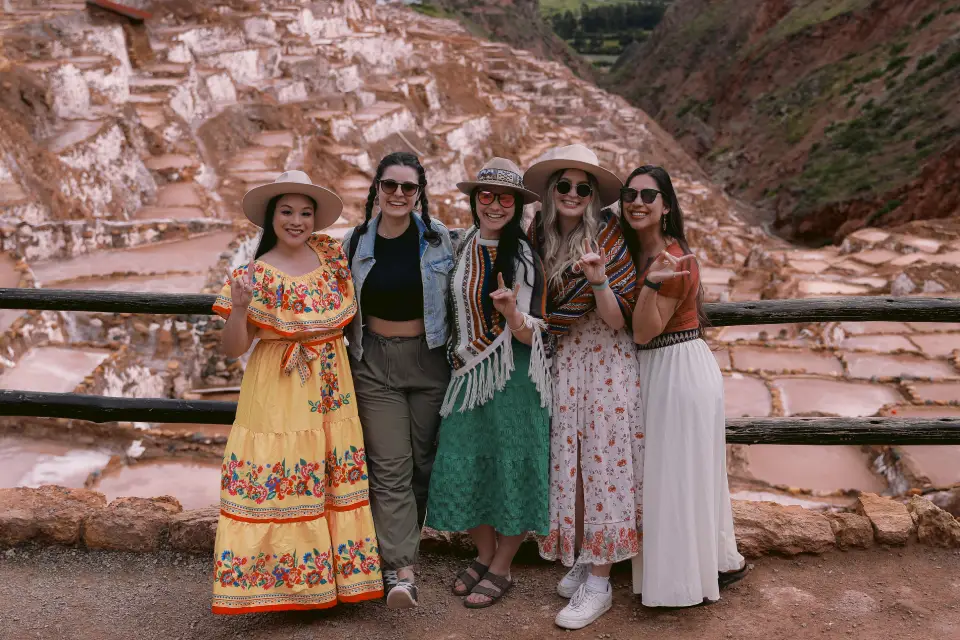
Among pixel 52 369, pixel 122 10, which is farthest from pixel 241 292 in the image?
pixel 122 10

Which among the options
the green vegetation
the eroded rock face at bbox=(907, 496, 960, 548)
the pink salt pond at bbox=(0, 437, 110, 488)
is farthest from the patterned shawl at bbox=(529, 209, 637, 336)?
the green vegetation

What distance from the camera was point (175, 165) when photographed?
23.0m

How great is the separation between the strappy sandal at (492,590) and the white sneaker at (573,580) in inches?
9.6

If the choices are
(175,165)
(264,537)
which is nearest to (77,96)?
(175,165)

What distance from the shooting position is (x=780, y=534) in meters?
4.02

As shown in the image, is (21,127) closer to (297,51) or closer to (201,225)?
(201,225)

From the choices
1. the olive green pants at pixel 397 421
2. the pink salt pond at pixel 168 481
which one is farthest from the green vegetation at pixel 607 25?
the olive green pants at pixel 397 421

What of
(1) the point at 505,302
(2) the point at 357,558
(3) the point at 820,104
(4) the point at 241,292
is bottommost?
(2) the point at 357,558

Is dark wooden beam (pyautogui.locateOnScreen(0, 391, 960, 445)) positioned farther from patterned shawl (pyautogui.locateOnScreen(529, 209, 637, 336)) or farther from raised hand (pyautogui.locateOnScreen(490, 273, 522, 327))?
raised hand (pyautogui.locateOnScreen(490, 273, 522, 327))

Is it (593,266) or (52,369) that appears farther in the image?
(52,369)

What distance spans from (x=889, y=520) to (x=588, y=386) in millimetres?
1870

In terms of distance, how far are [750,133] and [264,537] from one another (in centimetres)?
5808

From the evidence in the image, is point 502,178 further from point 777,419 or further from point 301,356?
point 777,419

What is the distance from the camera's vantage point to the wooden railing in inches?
164
